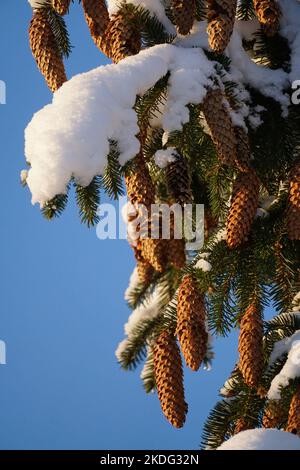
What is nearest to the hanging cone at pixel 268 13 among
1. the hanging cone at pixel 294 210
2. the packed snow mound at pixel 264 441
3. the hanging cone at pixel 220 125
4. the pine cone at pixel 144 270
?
the hanging cone at pixel 220 125

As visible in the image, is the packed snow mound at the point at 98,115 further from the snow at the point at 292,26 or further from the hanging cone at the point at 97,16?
the snow at the point at 292,26

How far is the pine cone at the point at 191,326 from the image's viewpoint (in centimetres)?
313

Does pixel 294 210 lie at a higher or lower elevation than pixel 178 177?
lower

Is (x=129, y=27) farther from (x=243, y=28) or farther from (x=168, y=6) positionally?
(x=243, y=28)

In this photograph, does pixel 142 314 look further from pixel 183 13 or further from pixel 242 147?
pixel 183 13

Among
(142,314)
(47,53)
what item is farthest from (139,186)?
(142,314)

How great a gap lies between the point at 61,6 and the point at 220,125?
2.96 feet

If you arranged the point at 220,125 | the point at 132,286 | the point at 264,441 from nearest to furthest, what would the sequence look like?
1. the point at 264,441
2. the point at 220,125
3. the point at 132,286

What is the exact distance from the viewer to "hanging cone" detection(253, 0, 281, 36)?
3479 mm

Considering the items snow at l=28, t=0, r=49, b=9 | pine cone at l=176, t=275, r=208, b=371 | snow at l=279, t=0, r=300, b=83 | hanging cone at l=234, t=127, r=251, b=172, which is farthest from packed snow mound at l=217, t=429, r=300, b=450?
snow at l=28, t=0, r=49, b=9

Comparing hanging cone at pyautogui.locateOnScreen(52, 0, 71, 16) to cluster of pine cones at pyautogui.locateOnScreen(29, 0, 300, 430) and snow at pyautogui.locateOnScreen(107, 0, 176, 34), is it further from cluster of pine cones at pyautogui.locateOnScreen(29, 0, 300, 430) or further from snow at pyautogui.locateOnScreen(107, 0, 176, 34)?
snow at pyautogui.locateOnScreen(107, 0, 176, 34)

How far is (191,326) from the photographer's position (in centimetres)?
315
